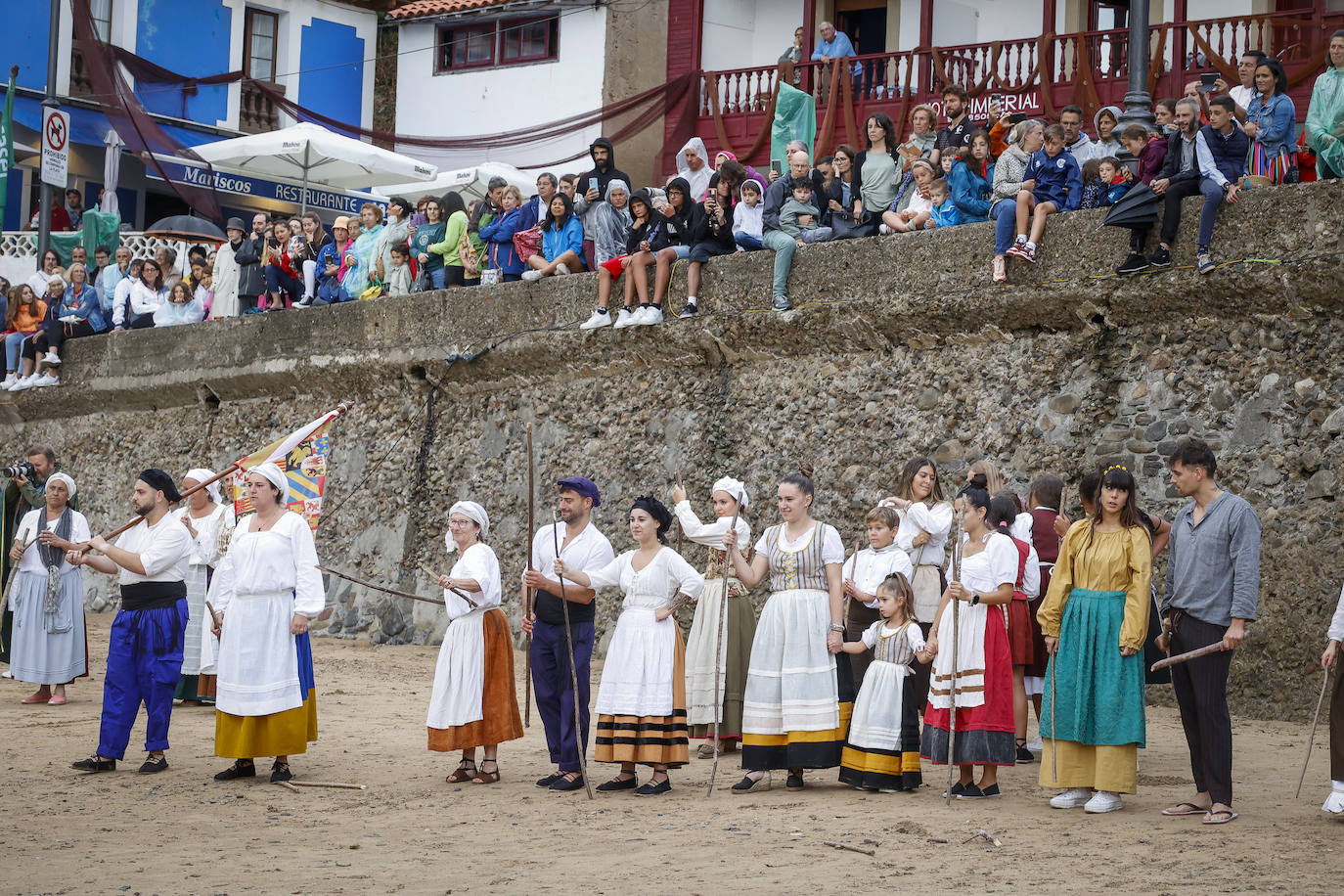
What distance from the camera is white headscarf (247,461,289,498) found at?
24.9ft

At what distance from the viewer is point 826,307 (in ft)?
35.7


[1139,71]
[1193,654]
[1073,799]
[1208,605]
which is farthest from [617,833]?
[1139,71]

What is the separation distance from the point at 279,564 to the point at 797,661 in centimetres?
259

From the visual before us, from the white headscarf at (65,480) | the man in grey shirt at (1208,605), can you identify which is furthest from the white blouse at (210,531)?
the man in grey shirt at (1208,605)

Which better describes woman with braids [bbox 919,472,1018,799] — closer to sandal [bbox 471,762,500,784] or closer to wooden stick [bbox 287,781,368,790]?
sandal [bbox 471,762,500,784]

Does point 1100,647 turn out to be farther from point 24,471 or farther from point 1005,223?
point 24,471

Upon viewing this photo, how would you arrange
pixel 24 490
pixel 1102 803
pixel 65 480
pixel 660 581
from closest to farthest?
pixel 1102 803
pixel 660 581
pixel 65 480
pixel 24 490

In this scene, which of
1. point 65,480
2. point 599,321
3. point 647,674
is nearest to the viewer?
point 647,674

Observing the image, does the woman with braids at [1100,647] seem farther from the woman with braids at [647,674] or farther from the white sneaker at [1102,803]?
the woman with braids at [647,674]

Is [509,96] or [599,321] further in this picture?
[509,96]

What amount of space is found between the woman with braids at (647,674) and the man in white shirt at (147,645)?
219 centimetres

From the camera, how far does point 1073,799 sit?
6.59 meters

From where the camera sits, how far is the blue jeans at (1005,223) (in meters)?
9.83

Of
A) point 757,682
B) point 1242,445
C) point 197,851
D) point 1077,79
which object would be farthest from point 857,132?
point 197,851
